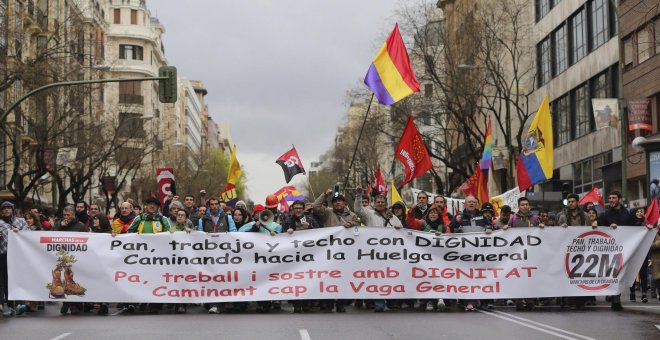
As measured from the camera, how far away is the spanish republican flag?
22.0 m

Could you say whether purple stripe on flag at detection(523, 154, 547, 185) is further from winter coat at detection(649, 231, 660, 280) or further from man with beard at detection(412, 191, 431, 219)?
winter coat at detection(649, 231, 660, 280)

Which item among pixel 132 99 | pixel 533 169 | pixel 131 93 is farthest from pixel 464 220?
pixel 131 93

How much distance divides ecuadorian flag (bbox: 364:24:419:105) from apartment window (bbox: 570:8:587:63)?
928 inches

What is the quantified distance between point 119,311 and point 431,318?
509 centimetres

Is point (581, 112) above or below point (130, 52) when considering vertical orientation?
below

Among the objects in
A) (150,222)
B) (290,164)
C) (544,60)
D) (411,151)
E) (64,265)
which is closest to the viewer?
(64,265)

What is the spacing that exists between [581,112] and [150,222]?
31.5 meters

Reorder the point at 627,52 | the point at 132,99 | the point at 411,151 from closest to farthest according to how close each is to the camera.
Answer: the point at 411,151
the point at 627,52
the point at 132,99

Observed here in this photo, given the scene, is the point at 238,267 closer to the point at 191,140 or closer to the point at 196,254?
the point at 196,254

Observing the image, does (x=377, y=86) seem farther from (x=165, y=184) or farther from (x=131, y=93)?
(x=131, y=93)

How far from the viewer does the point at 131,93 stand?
101m

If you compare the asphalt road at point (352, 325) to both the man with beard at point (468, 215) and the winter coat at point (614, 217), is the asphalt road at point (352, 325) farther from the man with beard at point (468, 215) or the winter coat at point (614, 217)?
the winter coat at point (614, 217)

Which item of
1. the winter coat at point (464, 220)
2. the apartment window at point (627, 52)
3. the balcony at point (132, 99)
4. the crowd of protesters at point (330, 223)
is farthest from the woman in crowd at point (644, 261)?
the balcony at point (132, 99)

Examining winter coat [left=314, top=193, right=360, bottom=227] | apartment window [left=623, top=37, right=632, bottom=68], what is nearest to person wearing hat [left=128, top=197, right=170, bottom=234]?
winter coat [left=314, top=193, right=360, bottom=227]
